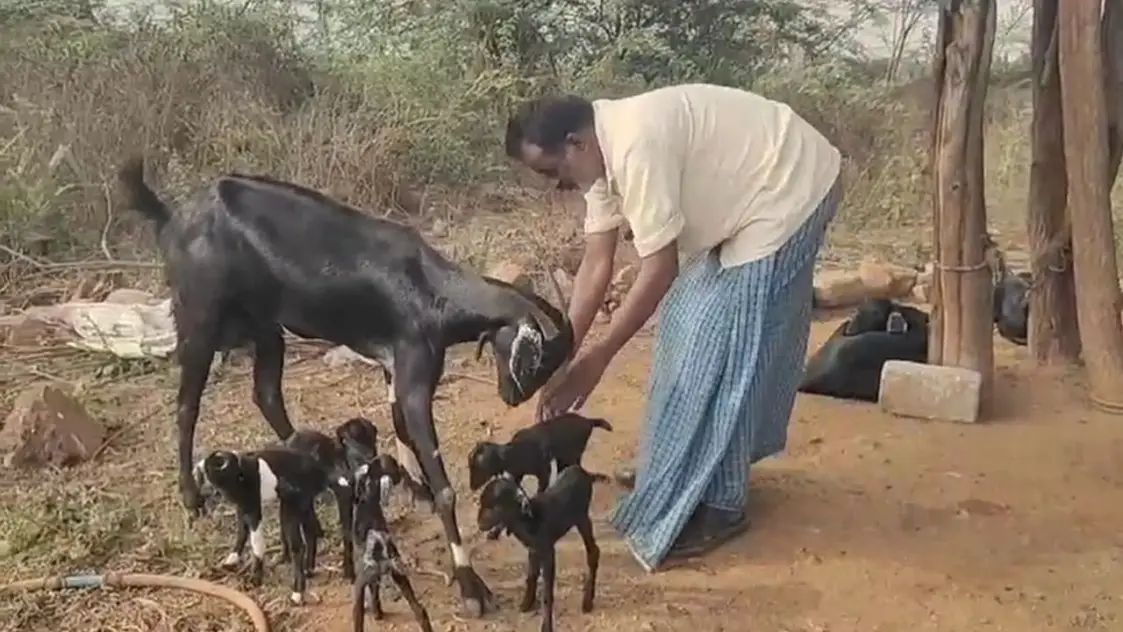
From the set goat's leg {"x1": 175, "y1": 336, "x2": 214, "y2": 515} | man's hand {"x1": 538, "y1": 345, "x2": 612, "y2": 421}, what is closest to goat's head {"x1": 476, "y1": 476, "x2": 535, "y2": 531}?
man's hand {"x1": 538, "y1": 345, "x2": 612, "y2": 421}

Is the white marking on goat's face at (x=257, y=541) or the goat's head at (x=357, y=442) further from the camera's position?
the white marking on goat's face at (x=257, y=541)

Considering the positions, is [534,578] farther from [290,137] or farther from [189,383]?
[290,137]

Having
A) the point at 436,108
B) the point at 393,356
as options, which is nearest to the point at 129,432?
the point at 393,356

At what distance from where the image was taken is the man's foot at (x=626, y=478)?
5309mm

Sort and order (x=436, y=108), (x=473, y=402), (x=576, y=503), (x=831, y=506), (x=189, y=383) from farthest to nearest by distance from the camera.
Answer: (x=436, y=108)
(x=473, y=402)
(x=831, y=506)
(x=189, y=383)
(x=576, y=503)

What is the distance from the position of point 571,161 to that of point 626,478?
160 cm

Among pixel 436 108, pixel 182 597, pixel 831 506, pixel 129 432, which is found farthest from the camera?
pixel 436 108

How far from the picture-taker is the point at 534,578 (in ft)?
13.9

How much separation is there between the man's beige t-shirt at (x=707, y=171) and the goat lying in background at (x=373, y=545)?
1000 millimetres

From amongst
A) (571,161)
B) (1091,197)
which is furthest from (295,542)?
(1091,197)

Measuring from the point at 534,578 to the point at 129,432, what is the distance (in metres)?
2.46

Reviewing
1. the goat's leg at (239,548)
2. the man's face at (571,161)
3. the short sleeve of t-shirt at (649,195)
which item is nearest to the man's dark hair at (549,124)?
the man's face at (571,161)

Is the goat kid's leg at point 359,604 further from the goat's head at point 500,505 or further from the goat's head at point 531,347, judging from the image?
the goat's head at point 531,347

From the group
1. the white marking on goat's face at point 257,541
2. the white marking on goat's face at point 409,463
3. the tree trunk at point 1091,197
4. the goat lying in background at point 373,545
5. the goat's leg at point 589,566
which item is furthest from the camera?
the tree trunk at point 1091,197
